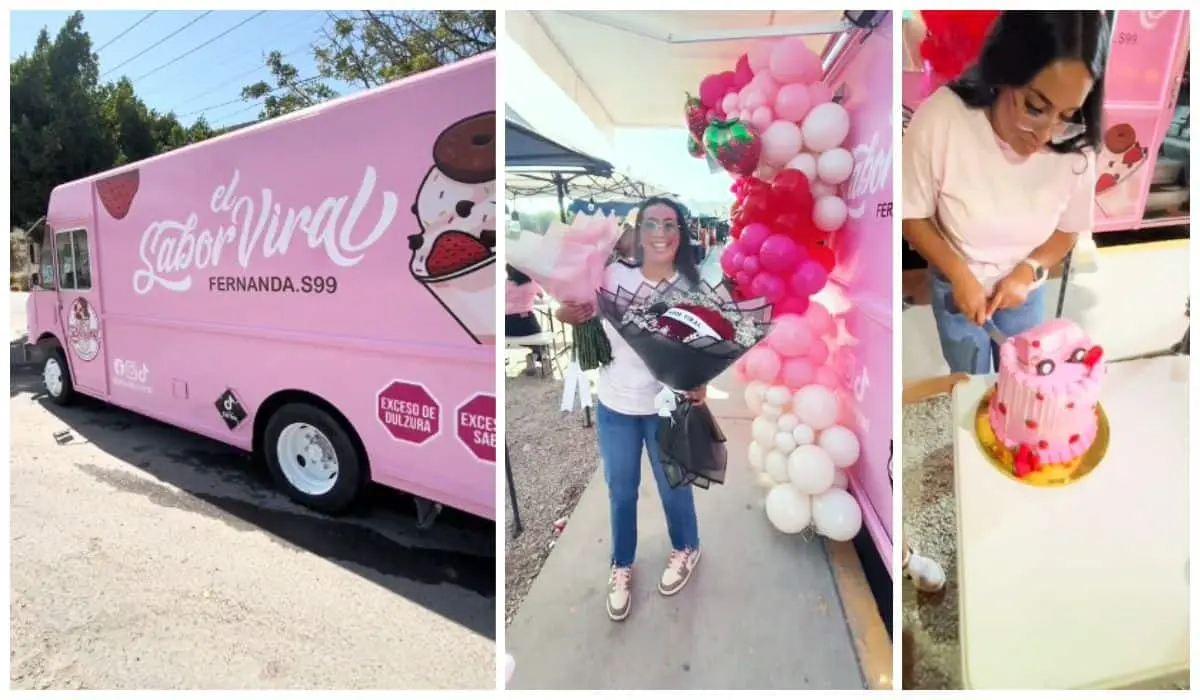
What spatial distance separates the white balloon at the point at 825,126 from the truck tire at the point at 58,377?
195 inches

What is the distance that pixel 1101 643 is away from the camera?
6.28ft

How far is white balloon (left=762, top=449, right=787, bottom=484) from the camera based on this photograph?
1.95 metres

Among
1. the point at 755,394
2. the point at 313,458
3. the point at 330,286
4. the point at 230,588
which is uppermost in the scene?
the point at 330,286

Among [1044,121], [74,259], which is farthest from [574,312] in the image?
[74,259]

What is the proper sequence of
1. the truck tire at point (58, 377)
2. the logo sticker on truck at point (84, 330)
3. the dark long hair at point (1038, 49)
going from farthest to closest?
the truck tire at point (58, 377) < the logo sticker on truck at point (84, 330) < the dark long hair at point (1038, 49)

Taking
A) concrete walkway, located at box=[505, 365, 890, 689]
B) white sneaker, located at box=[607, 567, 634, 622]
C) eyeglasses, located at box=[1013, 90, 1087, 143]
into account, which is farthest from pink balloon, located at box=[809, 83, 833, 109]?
white sneaker, located at box=[607, 567, 634, 622]

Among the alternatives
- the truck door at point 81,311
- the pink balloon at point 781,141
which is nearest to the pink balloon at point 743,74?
the pink balloon at point 781,141

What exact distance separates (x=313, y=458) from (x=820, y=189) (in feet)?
8.28

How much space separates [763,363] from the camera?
6.18 ft

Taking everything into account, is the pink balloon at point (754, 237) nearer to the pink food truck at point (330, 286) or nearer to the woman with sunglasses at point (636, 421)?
the woman with sunglasses at point (636, 421)

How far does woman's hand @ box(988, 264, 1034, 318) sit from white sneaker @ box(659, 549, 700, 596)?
3.72 feet

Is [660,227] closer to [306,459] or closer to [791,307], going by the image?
[791,307]

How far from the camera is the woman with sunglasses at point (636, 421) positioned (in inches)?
73.9

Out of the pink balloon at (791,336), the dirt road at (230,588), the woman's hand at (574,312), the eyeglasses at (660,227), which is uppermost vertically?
the eyeglasses at (660,227)
